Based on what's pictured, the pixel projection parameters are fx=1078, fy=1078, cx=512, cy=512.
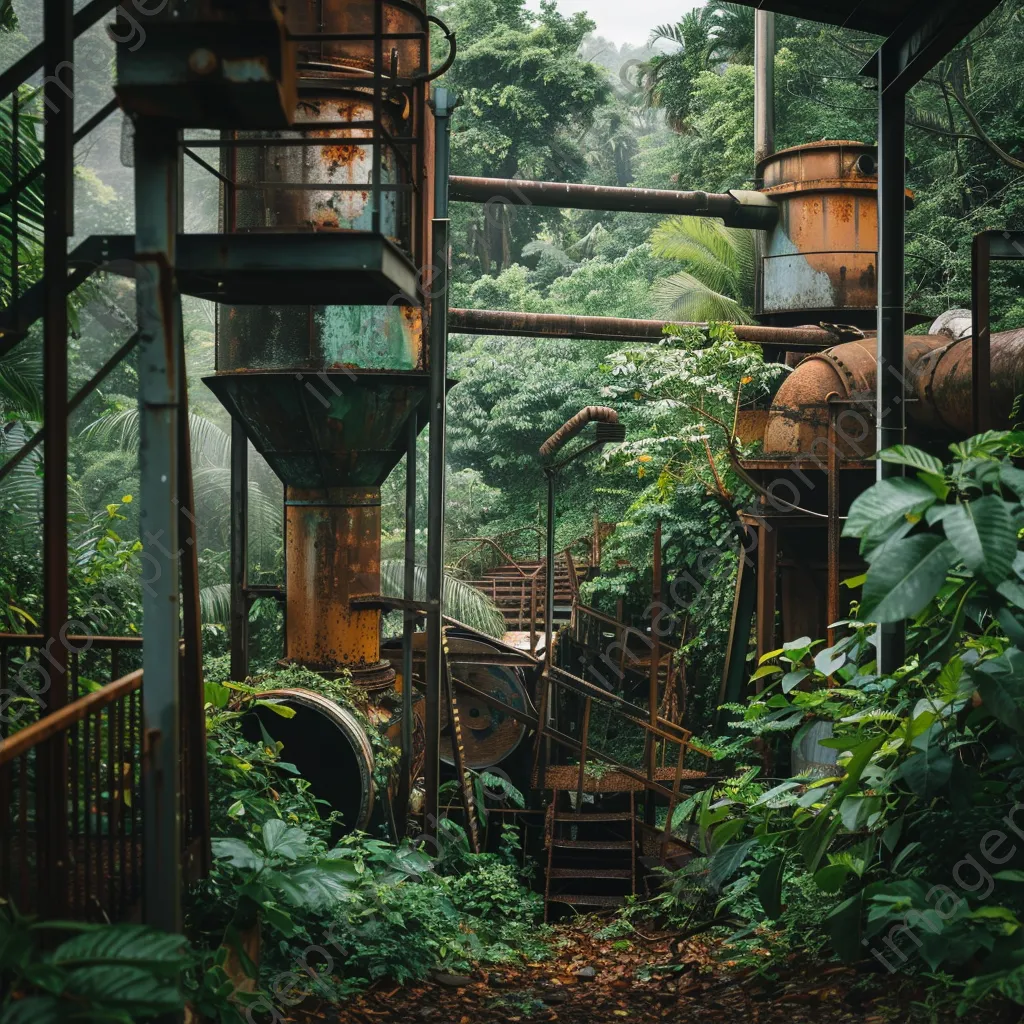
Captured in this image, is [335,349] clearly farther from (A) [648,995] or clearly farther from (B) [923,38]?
(A) [648,995]

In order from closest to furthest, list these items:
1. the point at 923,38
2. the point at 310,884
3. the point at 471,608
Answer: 1. the point at 310,884
2. the point at 923,38
3. the point at 471,608

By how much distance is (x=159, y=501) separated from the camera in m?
3.67

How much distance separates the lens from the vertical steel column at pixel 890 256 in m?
6.53

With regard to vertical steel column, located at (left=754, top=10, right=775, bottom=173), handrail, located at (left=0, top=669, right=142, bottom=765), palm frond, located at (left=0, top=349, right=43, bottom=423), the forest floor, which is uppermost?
vertical steel column, located at (left=754, top=10, right=775, bottom=173)

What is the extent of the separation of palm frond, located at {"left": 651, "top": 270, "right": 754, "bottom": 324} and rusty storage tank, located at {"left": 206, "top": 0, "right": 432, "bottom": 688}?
46.0 ft

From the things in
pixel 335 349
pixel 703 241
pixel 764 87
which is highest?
pixel 764 87

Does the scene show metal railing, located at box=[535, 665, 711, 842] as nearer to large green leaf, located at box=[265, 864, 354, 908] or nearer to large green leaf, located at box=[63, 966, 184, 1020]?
large green leaf, located at box=[265, 864, 354, 908]

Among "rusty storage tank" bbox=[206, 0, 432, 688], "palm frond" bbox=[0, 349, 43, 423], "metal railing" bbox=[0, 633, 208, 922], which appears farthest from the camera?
"rusty storage tank" bbox=[206, 0, 432, 688]

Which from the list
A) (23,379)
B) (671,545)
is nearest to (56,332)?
(23,379)

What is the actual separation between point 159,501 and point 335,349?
15.6 ft

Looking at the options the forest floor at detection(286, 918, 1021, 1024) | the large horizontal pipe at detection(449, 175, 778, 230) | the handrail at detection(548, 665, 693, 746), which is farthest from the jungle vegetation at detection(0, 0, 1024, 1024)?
the large horizontal pipe at detection(449, 175, 778, 230)

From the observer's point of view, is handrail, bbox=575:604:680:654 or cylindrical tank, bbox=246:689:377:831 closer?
cylindrical tank, bbox=246:689:377:831

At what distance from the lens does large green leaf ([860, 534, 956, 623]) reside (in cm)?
351

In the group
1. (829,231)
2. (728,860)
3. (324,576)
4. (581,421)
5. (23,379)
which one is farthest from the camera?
(829,231)
